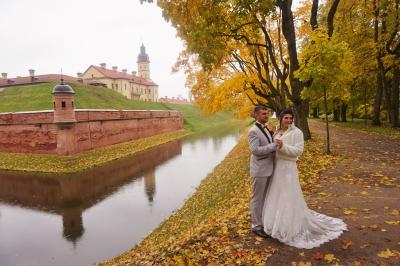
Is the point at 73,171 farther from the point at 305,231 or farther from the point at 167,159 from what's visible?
the point at 305,231

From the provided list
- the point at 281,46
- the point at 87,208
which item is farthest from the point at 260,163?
the point at 281,46

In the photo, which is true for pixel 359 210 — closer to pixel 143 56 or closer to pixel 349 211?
pixel 349 211

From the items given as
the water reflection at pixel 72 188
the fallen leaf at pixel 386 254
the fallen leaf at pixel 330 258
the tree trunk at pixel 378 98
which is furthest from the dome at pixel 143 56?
the fallen leaf at pixel 386 254

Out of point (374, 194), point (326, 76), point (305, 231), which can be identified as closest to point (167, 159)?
point (326, 76)

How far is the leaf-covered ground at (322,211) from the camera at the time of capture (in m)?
4.50

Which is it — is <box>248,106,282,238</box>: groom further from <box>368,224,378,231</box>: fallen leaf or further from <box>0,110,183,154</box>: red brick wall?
<box>0,110,183,154</box>: red brick wall

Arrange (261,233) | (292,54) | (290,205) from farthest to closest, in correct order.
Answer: (292,54), (261,233), (290,205)

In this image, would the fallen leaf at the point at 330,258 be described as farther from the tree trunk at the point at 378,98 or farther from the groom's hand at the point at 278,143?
the tree trunk at the point at 378,98

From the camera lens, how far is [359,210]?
610 centimetres

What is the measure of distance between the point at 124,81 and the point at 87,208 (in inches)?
2395

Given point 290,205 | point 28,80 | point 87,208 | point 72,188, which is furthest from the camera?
point 28,80

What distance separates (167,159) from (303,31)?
13.2 metres

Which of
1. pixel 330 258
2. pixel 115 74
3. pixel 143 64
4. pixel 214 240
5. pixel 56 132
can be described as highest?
pixel 143 64

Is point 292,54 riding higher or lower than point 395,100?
higher
